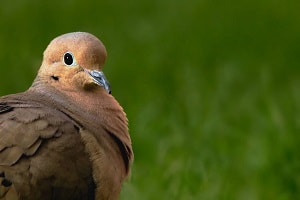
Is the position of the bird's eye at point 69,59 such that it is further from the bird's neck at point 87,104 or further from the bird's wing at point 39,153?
the bird's wing at point 39,153

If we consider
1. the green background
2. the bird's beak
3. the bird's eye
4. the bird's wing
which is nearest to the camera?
the bird's wing

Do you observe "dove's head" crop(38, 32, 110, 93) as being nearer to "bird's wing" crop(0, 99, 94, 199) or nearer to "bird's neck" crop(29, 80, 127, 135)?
"bird's neck" crop(29, 80, 127, 135)

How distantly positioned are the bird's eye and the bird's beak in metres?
0.08

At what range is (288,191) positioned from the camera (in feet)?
23.3

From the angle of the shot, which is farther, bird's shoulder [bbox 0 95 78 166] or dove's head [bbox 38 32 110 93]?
dove's head [bbox 38 32 110 93]

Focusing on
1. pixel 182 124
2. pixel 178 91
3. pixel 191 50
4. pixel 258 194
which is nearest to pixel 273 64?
pixel 191 50

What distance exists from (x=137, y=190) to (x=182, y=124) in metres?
1.11

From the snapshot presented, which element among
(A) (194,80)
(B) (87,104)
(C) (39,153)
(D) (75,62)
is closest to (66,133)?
(C) (39,153)

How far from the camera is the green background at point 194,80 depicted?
714 centimetres

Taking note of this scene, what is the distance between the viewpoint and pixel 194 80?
912 cm

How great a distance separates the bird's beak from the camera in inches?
219

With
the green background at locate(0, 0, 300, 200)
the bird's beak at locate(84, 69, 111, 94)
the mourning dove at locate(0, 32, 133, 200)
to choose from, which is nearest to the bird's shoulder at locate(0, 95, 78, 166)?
the mourning dove at locate(0, 32, 133, 200)

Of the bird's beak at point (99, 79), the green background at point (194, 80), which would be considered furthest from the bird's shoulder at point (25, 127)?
the green background at point (194, 80)

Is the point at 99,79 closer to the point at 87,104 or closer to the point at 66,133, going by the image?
the point at 87,104
